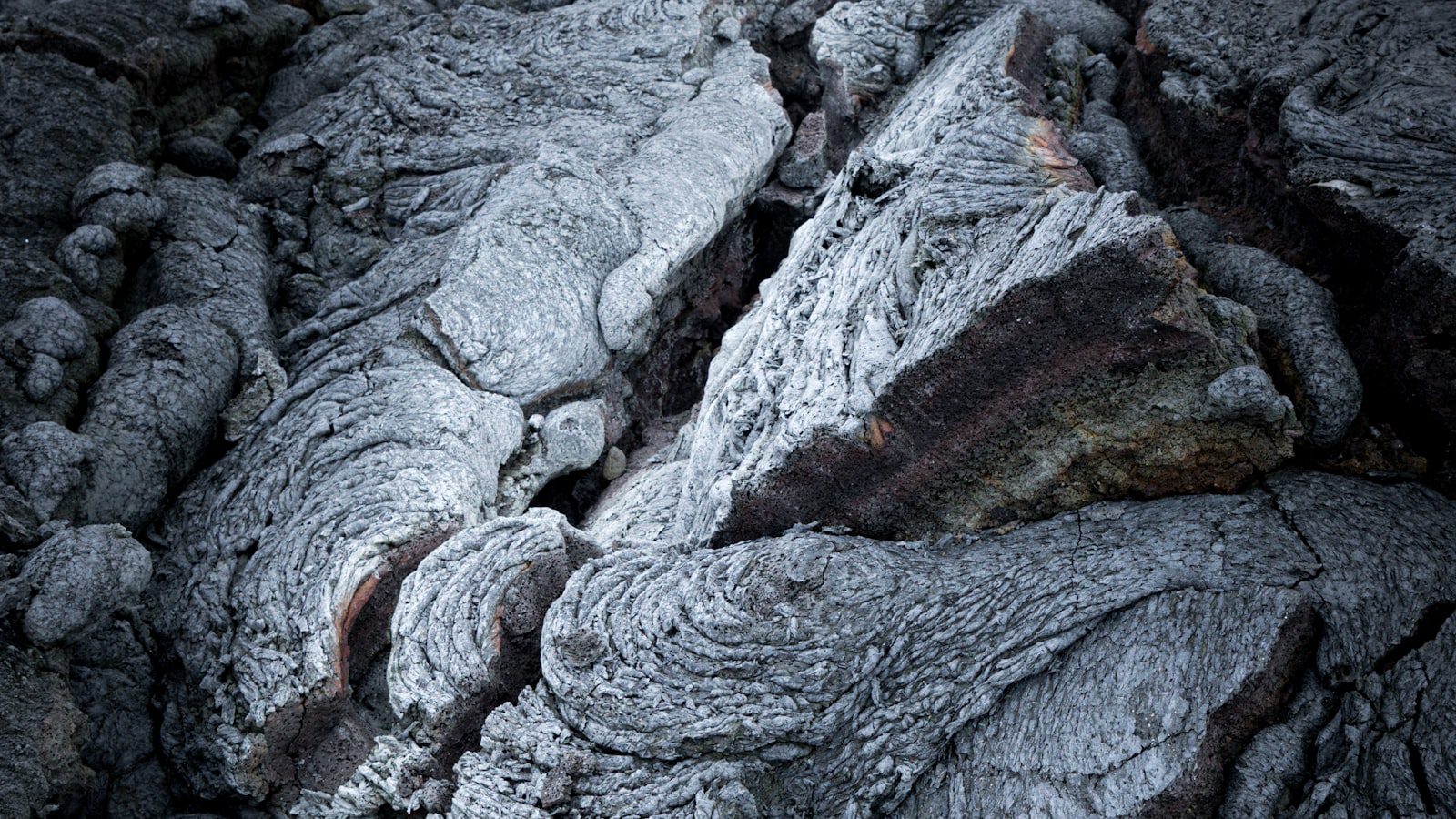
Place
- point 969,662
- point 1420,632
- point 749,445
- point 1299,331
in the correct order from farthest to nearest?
1. point 749,445
2. point 1299,331
3. point 969,662
4. point 1420,632

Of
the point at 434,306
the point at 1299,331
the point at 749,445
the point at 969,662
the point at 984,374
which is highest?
the point at 434,306

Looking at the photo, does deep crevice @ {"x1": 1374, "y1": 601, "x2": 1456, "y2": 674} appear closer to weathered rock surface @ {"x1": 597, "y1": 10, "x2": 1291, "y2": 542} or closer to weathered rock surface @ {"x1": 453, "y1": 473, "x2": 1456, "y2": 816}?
weathered rock surface @ {"x1": 453, "y1": 473, "x2": 1456, "y2": 816}

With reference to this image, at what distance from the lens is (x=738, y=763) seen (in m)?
3.99

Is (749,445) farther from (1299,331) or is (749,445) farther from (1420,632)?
(1420,632)

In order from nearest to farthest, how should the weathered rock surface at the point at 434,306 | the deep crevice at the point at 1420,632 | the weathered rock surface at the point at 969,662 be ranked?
1. the deep crevice at the point at 1420,632
2. the weathered rock surface at the point at 969,662
3. the weathered rock surface at the point at 434,306

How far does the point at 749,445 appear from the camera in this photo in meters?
5.08

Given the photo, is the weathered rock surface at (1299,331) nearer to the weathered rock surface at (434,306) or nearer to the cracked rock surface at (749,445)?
the cracked rock surface at (749,445)

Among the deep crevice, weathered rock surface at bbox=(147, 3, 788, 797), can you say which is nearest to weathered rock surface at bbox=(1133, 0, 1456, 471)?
the deep crevice

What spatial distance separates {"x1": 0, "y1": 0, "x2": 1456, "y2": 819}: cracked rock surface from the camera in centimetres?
381

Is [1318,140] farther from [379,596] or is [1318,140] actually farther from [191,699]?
[191,699]

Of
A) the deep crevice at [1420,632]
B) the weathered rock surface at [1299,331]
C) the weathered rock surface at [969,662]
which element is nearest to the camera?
the deep crevice at [1420,632]

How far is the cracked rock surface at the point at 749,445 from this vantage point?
3807mm

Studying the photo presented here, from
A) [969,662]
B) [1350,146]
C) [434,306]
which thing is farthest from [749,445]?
[1350,146]

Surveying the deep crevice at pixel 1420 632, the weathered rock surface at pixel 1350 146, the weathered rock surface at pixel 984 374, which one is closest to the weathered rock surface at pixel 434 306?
the weathered rock surface at pixel 984 374
